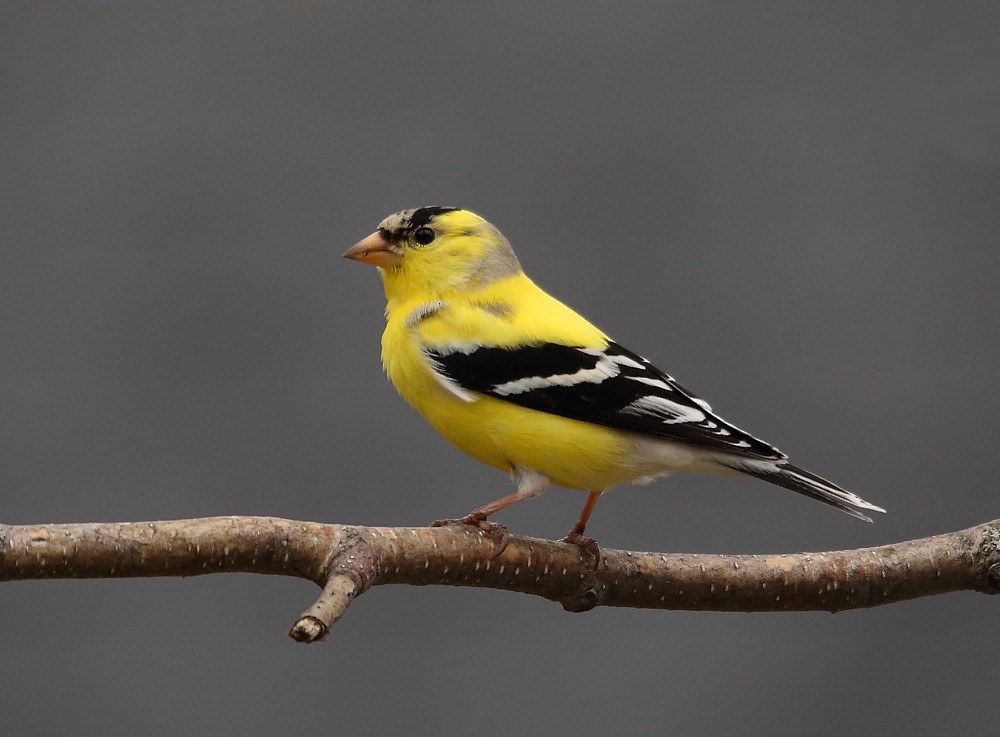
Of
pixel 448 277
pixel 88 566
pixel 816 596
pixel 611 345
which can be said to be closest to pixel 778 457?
pixel 816 596

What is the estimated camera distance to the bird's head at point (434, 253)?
Answer: 2.62 metres

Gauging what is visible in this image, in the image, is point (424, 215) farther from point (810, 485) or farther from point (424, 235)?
point (810, 485)

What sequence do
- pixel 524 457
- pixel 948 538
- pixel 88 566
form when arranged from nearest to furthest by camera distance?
pixel 88 566 < pixel 948 538 < pixel 524 457

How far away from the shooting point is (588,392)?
7.80 feet

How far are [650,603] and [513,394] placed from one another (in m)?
0.49

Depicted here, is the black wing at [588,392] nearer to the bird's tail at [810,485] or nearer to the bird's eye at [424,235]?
the bird's tail at [810,485]

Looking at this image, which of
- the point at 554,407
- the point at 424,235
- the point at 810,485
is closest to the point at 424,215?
the point at 424,235

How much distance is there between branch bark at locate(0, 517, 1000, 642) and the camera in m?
1.61

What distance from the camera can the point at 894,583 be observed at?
2.17 meters

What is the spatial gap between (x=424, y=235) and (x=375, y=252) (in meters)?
0.12

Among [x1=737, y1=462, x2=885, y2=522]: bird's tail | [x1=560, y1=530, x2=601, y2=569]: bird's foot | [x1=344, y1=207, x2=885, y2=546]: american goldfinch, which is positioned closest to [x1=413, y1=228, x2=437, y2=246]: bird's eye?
[x1=344, y1=207, x2=885, y2=546]: american goldfinch

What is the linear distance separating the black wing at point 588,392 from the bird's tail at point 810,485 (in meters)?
0.03

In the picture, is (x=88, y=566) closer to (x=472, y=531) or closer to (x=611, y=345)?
(x=472, y=531)

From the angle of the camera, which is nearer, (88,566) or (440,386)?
(88,566)
